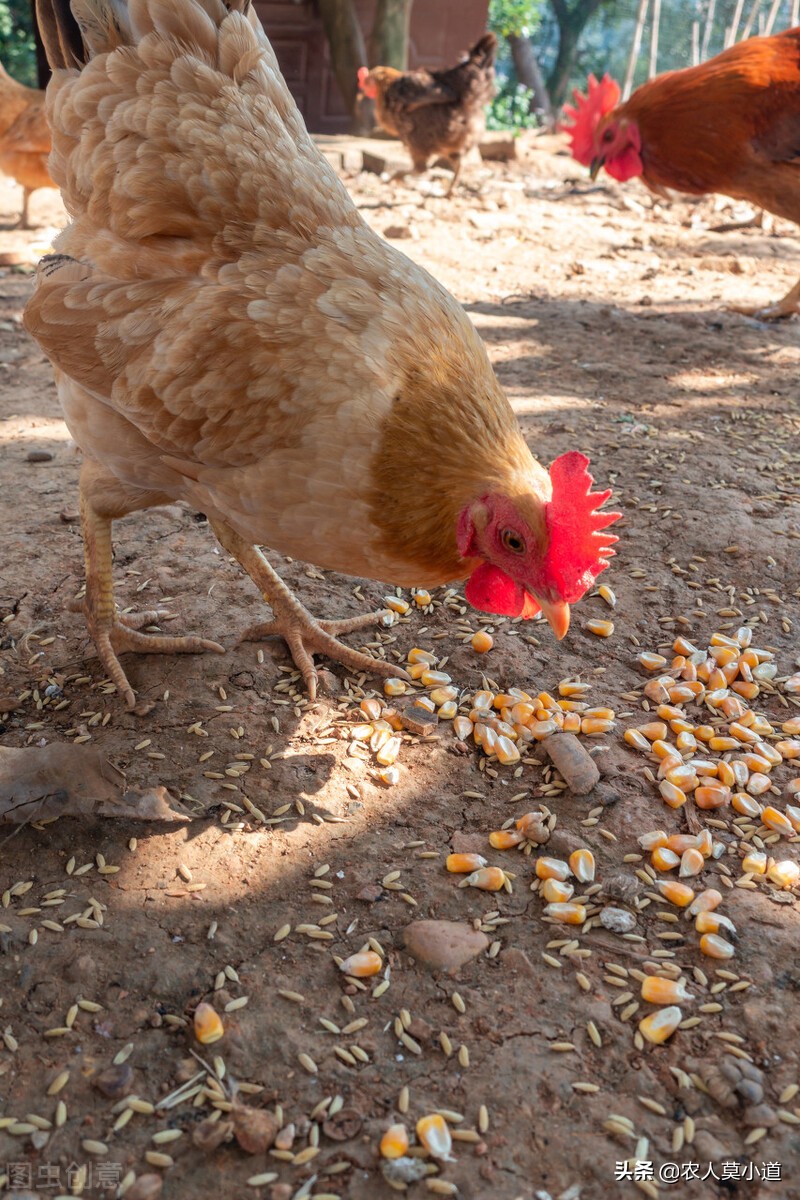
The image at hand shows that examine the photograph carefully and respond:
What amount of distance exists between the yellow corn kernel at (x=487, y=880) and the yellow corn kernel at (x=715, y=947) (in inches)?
19.0

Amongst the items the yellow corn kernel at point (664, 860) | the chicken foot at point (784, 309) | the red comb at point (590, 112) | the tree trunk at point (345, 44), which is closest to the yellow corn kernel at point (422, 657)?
the yellow corn kernel at point (664, 860)

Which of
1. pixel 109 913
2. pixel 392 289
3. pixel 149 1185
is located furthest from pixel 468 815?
pixel 392 289

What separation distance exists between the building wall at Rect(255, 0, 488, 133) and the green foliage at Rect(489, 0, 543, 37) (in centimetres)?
186

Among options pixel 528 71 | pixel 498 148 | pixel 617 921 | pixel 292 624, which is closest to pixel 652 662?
pixel 617 921

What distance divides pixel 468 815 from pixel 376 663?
27.4 inches

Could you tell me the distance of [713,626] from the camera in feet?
10.5

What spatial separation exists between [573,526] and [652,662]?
3.55 feet

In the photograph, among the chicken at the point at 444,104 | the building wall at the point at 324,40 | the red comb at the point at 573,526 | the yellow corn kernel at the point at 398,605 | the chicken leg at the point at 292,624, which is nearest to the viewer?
the red comb at the point at 573,526

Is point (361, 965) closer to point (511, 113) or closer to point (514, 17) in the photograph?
point (511, 113)

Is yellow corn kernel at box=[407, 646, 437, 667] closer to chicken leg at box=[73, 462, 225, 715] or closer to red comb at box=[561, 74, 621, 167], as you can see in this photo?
chicken leg at box=[73, 462, 225, 715]

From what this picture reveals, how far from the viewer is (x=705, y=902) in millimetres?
2168

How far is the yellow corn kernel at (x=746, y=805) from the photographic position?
2459 millimetres

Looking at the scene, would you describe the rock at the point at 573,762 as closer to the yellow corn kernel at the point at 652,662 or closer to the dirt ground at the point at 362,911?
the dirt ground at the point at 362,911

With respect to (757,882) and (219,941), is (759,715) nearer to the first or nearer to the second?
(757,882)
